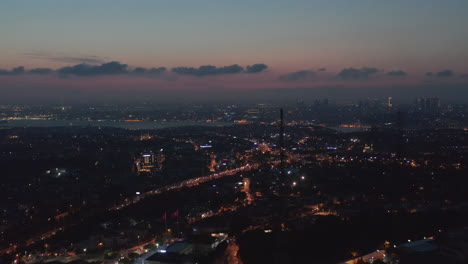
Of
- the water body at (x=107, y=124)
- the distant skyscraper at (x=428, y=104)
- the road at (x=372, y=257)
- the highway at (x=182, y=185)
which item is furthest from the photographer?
the distant skyscraper at (x=428, y=104)

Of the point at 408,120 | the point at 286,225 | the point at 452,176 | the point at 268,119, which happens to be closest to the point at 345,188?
the point at 452,176

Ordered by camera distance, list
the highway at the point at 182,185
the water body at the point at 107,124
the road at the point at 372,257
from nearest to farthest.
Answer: the road at the point at 372,257 → the highway at the point at 182,185 → the water body at the point at 107,124

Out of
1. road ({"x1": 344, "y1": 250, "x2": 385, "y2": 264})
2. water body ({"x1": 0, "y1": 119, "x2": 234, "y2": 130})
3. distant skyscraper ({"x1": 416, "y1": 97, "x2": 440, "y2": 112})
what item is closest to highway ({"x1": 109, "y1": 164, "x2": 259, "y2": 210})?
road ({"x1": 344, "y1": 250, "x2": 385, "y2": 264})

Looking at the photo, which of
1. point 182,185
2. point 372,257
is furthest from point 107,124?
point 372,257

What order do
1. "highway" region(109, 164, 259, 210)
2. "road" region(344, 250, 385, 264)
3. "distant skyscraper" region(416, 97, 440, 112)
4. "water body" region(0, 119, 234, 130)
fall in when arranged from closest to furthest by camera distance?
1. "road" region(344, 250, 385, 264)
2. "highway" region(109, 164, 259, 210)
3. "water body" region(0, 119, 234, 130)
4. "distant skyscraper" region(416, 97, 440, 112)

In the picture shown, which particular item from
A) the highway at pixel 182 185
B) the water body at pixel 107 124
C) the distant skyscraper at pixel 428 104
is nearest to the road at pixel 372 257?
the highway at pixel 182 185

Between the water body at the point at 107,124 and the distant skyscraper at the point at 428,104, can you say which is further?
the distant skyscraper at the point at 428,104

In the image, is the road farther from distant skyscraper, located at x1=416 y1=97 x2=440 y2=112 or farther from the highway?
distant skyscraper, located at x1=416 y1=97 x2=440 y2=112

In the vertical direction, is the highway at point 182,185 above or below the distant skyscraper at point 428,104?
below

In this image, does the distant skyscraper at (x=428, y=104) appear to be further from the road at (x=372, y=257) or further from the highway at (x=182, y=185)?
the road at (x=372, y=257)

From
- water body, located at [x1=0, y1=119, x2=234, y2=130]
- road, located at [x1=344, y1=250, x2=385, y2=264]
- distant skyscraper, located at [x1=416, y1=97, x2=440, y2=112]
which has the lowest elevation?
water body, located at [x1=0, y1=119, x2=234, y2=130]

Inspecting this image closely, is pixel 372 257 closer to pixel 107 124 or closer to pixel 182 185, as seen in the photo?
pixel 182 185
